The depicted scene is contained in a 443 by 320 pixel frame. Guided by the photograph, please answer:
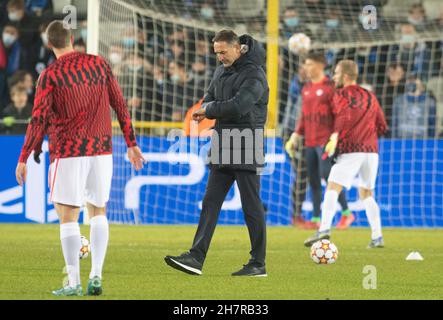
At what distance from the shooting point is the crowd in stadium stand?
1714 cm

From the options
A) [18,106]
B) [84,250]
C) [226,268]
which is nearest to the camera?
[226,268]

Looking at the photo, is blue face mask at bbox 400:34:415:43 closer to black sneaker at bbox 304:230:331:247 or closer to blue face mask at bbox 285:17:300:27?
blue face mask at bbox 285:17:300:27

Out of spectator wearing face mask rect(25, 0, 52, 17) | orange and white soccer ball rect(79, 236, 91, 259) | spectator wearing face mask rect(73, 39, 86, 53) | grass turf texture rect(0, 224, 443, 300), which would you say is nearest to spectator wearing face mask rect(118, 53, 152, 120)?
spectator wearing face mask rect(73, 39, 86, 53)

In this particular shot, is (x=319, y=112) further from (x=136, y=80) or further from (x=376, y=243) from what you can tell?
(x=136, y=80)

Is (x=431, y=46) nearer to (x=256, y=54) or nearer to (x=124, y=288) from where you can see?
(x=256, y=54)

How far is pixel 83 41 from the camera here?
60.0ft

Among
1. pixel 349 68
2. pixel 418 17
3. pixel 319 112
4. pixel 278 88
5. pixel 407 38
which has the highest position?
pixel 418 17

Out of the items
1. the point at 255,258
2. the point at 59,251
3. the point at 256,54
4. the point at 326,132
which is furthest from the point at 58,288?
the point at 326,132

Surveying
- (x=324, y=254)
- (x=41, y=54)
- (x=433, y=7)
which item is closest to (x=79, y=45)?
(x=41, y=54)

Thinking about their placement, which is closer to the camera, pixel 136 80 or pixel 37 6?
pixel 136 80

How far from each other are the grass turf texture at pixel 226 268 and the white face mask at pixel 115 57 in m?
2.81

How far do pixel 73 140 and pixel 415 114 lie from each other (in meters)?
10.5

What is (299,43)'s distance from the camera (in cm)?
1703

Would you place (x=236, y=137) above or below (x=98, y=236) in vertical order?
above
